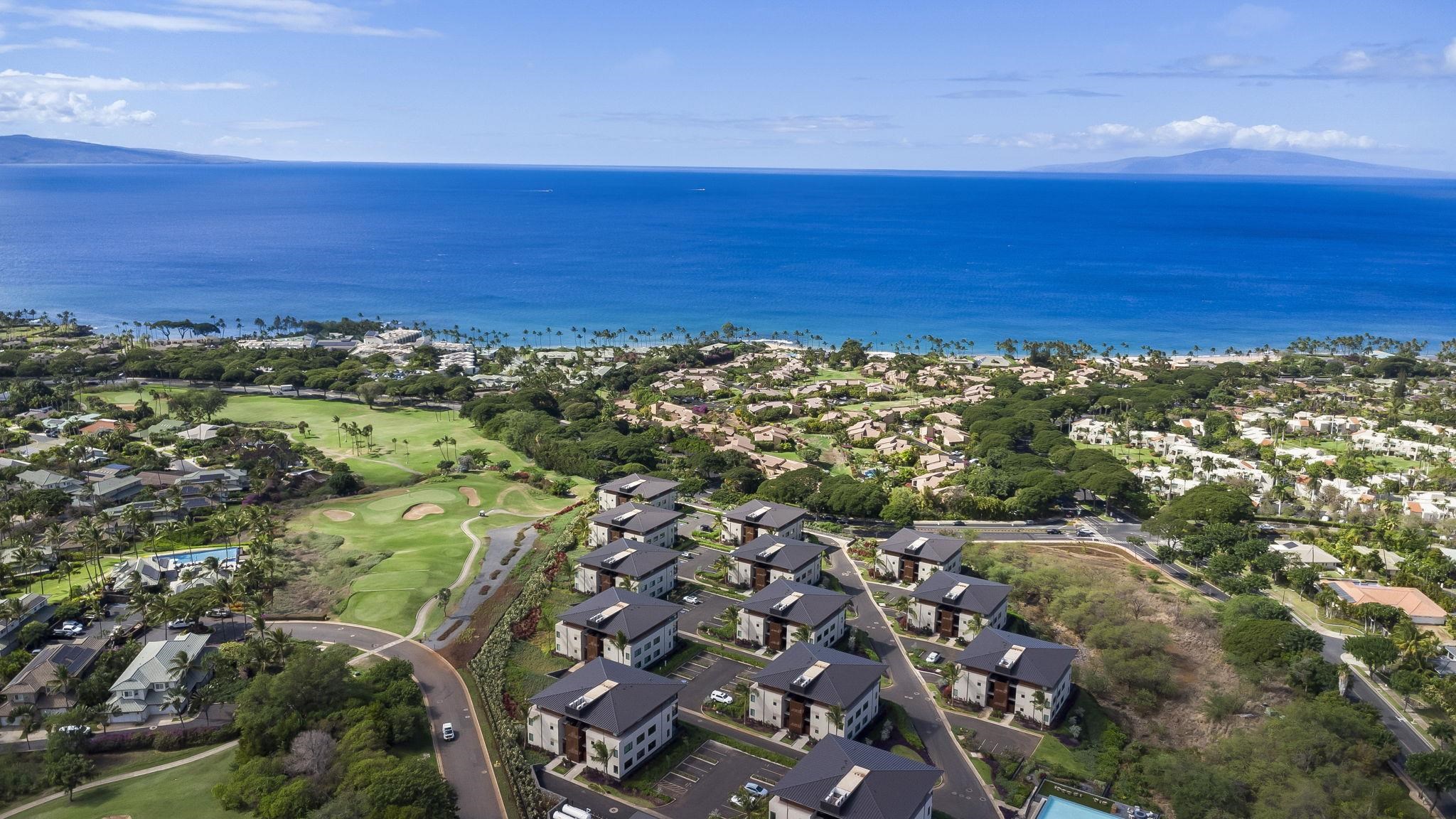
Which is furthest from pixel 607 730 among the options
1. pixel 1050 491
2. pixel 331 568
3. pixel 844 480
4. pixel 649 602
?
pixel 1050 491

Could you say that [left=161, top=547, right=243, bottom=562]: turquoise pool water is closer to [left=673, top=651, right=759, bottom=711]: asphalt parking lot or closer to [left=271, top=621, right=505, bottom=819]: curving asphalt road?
[left=271, top=621, right=505, bottom=819]: curving asphalt road

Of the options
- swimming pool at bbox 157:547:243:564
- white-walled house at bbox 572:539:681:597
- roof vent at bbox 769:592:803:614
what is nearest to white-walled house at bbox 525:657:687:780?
roof vent at bbox 769:592:803:614

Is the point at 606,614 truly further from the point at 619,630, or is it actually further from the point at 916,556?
the point at 916,556

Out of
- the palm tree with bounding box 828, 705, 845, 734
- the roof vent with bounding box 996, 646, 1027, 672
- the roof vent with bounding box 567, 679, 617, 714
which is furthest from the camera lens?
the roof vent with bounding box 996, 646, 1027, 672

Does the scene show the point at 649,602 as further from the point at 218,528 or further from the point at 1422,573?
the point at 1422,573

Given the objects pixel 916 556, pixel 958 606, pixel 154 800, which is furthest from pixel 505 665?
pixel 916 556
